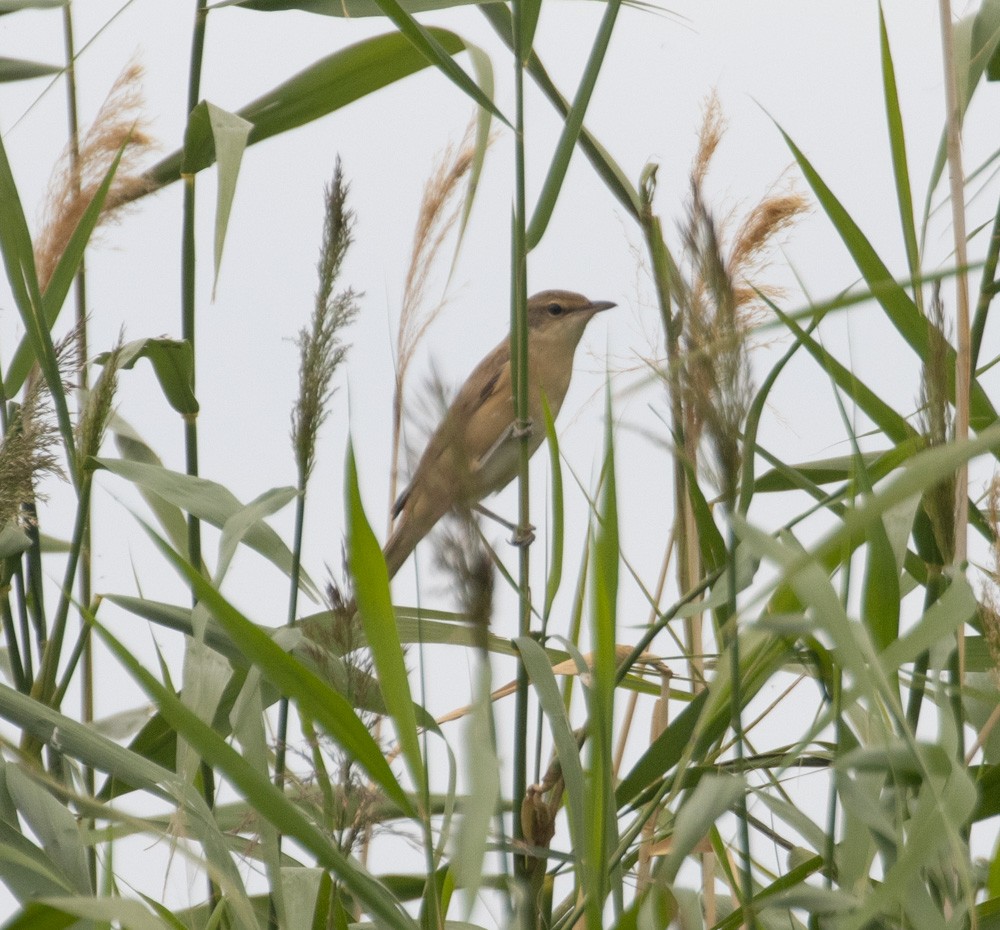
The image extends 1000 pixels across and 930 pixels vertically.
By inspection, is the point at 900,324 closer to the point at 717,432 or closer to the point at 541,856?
the point at 717,432

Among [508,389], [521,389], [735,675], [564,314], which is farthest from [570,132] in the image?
[564,314]

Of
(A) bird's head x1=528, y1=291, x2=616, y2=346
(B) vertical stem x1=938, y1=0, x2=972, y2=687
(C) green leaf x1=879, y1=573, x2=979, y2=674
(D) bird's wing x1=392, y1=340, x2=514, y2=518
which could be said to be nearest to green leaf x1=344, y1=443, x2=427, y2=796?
(C) green leaf x1=879, y1=573, x2=979, y2=674

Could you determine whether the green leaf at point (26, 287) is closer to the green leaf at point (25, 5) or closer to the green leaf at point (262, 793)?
the green leaf at point (25, 5)

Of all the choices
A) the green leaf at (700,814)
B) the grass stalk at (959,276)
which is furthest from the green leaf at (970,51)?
the green leaf at (700,814)

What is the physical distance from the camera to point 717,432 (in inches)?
47.3

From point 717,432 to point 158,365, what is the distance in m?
0.90

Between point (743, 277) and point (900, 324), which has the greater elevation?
point (743, 277)

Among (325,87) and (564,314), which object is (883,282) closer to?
(325,87)

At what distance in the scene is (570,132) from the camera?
5.01 feet

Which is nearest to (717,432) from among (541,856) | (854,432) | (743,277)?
(854,432)

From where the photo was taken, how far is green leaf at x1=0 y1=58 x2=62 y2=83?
1.99m

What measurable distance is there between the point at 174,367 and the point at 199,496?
26 centimetres

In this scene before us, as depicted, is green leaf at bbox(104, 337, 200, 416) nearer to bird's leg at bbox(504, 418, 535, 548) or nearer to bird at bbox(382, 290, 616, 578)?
bird's leg at bbox(504, 418, 535, 548)

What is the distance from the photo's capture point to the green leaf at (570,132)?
4.90 ft
